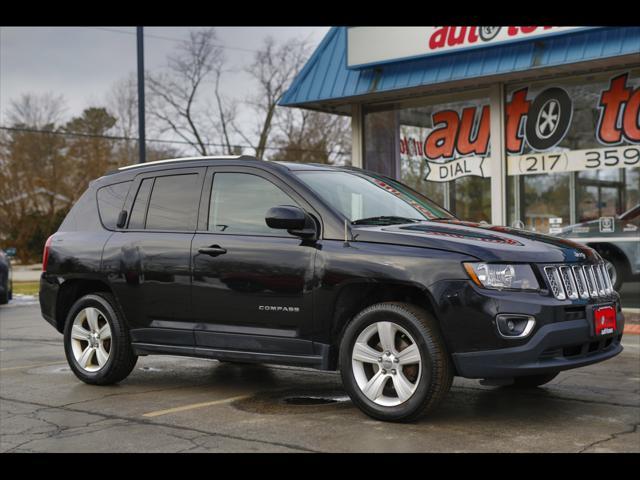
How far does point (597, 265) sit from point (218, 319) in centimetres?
277

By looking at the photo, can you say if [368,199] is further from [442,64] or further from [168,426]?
[442,64]

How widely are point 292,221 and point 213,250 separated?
2.68ft

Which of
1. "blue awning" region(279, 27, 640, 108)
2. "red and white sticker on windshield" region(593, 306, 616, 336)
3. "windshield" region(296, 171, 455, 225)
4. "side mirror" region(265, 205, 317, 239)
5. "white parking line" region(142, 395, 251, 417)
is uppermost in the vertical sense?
"blue awning" region(279, 27, 640, 108)

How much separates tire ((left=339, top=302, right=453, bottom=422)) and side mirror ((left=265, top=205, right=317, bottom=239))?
73 cm

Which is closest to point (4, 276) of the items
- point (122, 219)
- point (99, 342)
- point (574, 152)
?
point (99, 342)

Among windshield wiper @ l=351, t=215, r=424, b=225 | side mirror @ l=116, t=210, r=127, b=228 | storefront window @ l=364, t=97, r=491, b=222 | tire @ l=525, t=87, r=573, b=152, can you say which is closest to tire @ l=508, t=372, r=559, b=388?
windshield wiper @ l=351, t=215, r=424, b=225

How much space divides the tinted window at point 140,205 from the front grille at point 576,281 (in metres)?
3.41

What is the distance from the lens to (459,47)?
41.2ft

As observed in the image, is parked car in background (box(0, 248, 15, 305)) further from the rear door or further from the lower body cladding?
the lower body cladding

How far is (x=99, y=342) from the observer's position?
7.16m

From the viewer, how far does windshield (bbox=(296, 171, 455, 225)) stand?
20.1ft

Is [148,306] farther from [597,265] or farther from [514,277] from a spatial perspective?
[597,265]

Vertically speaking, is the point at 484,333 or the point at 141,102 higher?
the point at 141,102
